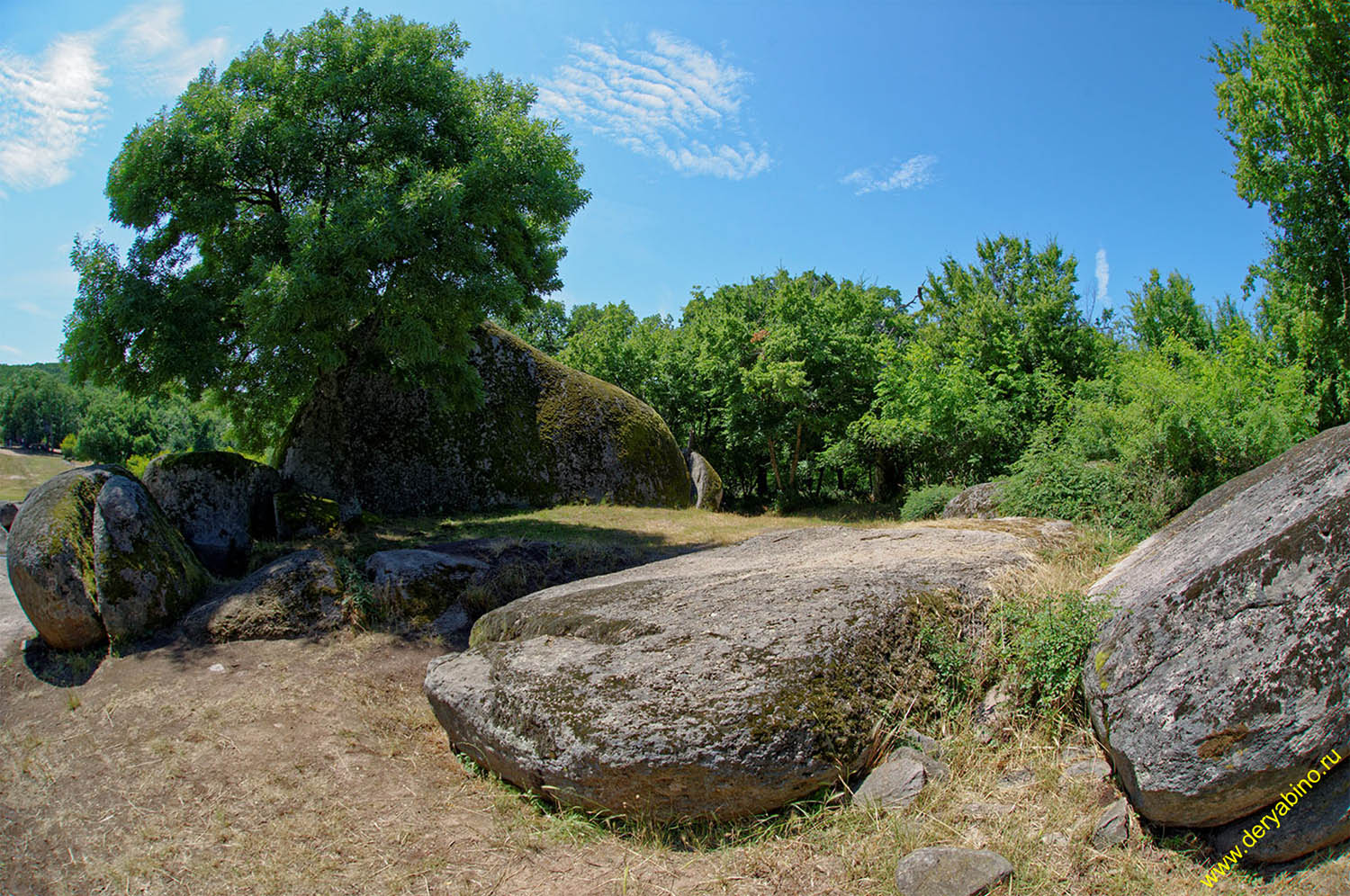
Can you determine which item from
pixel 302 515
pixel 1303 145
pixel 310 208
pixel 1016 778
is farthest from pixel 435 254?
pixel 1303 145

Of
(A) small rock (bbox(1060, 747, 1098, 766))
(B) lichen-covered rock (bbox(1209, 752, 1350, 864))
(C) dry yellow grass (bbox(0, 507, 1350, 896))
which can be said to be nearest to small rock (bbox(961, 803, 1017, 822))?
(C) dry yellow grass (bbox(0, 507, 1350, 896))

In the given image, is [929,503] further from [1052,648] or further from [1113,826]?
[1113,826]

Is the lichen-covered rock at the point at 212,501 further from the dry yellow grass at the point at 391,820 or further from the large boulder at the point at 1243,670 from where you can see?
the large boulder at the point at 1243,670

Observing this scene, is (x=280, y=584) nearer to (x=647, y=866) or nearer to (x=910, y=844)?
(x=647, y=866)

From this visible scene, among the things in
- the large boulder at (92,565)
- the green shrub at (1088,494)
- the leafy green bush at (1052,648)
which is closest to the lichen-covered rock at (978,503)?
the green shrub at (1088,494)

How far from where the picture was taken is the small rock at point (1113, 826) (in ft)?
12.5

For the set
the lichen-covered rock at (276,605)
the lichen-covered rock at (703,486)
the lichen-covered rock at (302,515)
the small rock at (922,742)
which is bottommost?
the small rock at (922,742)

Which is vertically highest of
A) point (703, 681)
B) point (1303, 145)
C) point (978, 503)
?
point (1303, 145)

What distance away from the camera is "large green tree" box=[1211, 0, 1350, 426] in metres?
12.3

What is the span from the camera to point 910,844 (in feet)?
12.9

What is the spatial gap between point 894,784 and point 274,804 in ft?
13.5

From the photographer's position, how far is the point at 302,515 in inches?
469

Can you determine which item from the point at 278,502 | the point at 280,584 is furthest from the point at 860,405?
the point at 280,584

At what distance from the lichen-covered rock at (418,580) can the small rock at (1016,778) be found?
616 cm
